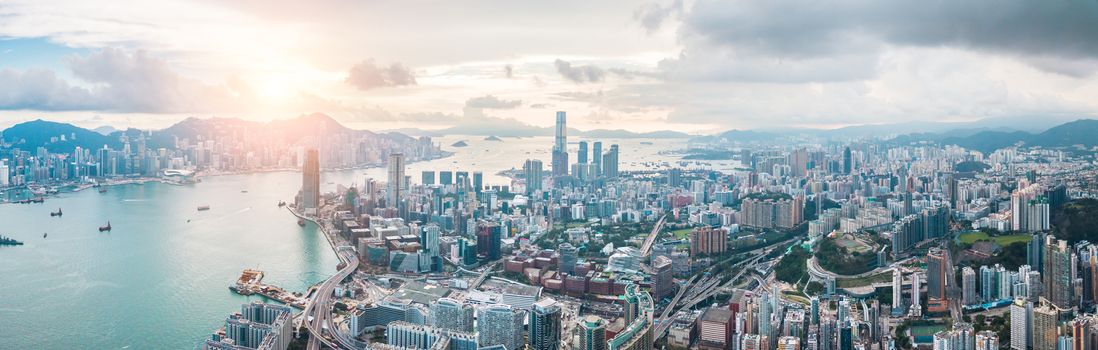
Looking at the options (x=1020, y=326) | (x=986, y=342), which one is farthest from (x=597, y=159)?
(x=986, y=342)

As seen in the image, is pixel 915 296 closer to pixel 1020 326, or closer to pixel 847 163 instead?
pixel 1020 326

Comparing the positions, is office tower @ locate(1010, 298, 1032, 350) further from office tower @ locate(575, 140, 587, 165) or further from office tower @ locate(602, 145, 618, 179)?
office tower @ locate(575, 140, 587, 165)

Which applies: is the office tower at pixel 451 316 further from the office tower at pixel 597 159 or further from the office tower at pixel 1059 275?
the office tower at pixel 597 159

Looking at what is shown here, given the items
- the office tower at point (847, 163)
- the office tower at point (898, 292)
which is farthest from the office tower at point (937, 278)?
the office tower at point (847, 163)

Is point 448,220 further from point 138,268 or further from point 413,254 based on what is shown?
point 138,268

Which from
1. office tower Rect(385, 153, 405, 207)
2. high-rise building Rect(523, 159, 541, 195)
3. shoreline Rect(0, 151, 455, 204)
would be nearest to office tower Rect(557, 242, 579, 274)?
office tower Rect(385, 153, 405, 207)
